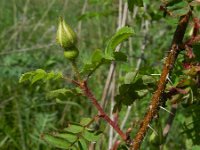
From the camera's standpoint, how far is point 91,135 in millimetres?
1097

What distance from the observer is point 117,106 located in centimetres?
120

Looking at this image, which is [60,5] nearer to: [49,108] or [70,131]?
[49,108]

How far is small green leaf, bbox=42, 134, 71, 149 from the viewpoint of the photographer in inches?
42.4

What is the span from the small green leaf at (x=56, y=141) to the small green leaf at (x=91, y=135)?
0.13 ft

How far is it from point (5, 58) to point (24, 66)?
0.21 metres

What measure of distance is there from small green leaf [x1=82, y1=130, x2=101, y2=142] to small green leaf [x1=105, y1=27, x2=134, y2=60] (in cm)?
20

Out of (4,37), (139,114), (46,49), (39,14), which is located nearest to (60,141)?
(139,114)

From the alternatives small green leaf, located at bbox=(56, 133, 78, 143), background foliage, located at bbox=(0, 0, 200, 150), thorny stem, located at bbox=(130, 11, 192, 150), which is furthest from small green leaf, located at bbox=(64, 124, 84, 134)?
background foliage, located at bbox=(0, 0, 200, 150)

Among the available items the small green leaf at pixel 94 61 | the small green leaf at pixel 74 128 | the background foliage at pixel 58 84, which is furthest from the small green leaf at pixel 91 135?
the background foliage at pixel 58 84

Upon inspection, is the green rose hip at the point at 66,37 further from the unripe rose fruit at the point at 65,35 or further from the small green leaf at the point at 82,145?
the small green leaf at the point at 82,145

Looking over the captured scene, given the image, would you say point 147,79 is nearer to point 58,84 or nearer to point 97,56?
point 97,56

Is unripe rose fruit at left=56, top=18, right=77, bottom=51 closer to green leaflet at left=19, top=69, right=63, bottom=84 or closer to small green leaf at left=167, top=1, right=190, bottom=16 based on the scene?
green leaflet at left=19, top=69, right=63, bottom=84

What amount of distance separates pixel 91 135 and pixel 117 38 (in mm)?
241

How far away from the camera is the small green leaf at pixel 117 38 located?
951 millimetres
